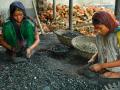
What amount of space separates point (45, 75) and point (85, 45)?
109 cm

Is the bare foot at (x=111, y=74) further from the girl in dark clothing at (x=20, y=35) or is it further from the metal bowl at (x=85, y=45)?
the girl in dark clothing at (x=20, y=35)

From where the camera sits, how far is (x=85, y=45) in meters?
4.44

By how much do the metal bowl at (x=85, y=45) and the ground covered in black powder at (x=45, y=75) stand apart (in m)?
0.14

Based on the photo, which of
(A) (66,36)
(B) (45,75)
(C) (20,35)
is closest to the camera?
(B) (45,75)

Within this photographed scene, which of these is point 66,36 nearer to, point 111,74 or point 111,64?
point 111,74

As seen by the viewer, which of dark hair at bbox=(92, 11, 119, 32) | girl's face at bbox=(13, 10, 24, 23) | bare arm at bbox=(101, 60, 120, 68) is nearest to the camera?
dark hair at bbox=(92, 11, 119, 32)

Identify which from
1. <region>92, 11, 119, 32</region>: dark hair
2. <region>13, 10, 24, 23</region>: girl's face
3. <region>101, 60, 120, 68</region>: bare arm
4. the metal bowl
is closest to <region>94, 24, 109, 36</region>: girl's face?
<region>92, 11, 119, 32</region>: dark hair

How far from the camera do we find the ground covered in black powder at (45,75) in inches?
131

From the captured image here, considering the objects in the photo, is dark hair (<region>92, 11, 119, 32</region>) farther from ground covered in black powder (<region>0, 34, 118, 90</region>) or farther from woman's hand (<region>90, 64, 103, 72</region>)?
ground covered in black powder (<region>0, 34, 118, 90</region>)

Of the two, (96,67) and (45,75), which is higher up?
(96,67)

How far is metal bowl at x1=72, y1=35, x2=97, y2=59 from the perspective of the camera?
4.14 meters

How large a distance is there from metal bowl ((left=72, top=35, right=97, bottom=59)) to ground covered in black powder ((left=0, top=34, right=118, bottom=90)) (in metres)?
0.14

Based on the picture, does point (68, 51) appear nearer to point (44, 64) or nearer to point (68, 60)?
point (68, 60)

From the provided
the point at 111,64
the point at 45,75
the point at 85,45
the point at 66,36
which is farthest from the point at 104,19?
the point at 66,36
